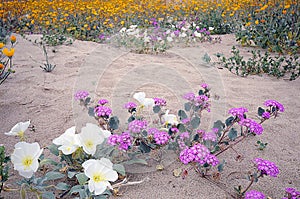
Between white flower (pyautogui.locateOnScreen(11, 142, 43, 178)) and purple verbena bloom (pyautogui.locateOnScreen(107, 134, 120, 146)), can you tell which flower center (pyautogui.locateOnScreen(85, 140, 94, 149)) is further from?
white flower (pyautogui.locateOnScreen(11, 142, 43, 178))

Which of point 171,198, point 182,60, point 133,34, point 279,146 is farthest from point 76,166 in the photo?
point 133,34

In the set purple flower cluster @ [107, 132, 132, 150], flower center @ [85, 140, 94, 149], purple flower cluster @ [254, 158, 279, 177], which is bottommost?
purple flower cluster @ [254, 158, 279, 177]

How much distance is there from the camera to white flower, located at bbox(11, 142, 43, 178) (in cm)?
163

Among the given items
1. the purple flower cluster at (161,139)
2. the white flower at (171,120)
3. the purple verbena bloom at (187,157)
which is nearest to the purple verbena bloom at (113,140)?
the purple flower cluster at (161,139)

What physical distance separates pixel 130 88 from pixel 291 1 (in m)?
4.21

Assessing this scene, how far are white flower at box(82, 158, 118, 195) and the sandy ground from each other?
0.35 metres

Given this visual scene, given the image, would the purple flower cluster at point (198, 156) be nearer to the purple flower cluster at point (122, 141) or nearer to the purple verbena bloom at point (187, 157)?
the purple verbena bloom at point (187, 157)

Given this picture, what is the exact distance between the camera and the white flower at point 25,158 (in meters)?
1.63

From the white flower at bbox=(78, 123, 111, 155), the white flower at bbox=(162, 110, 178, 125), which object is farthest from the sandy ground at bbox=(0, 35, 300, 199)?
the white flower at bbox=(78, 123, 111, 155)

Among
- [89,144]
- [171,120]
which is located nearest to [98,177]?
[89,144]

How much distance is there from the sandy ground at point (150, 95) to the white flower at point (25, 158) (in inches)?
14.1

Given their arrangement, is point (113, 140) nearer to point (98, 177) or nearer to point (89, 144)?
point (89, 144)

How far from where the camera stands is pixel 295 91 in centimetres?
366

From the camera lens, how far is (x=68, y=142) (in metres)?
1.77
